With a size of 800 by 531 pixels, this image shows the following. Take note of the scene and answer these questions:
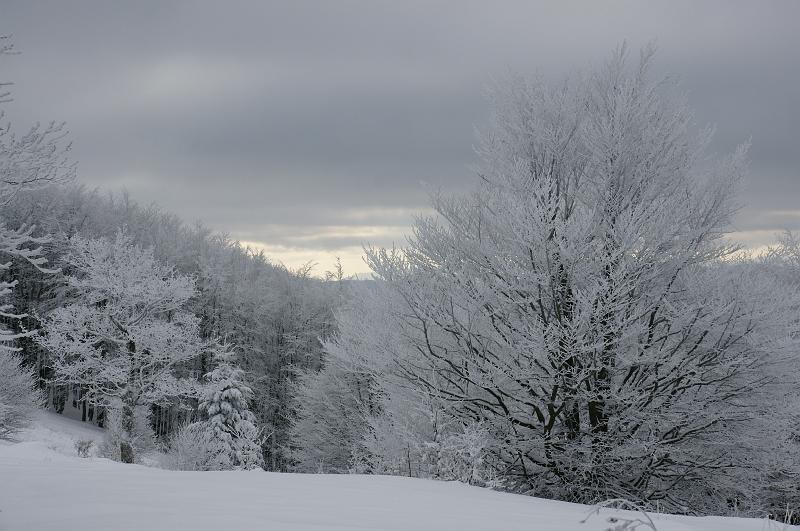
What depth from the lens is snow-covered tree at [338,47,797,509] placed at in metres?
8.33

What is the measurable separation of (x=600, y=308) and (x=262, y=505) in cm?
513

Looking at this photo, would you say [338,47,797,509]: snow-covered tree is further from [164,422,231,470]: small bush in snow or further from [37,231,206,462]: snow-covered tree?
[37,231,206,462]: snow-covered tree

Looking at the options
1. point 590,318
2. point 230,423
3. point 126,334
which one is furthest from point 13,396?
point 590,318

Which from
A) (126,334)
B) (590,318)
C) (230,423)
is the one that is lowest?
(230,423)

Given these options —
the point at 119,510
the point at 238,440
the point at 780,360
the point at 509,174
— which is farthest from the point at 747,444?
the point at 238,440

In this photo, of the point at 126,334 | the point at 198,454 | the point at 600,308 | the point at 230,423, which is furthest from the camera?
the point at 126,334

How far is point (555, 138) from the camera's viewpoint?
999 centimetres

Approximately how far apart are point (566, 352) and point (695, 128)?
16.9ft

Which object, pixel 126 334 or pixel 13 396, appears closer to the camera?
pixel 126 334

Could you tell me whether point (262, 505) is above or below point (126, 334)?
below

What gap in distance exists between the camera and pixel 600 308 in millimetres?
7652

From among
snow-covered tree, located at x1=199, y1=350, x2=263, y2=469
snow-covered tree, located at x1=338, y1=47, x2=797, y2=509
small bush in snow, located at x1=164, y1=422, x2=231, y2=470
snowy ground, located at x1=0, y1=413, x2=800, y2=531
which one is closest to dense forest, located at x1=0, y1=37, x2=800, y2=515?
snow-covered tree, located at x1=338, y1=47, x2=797, y2=509

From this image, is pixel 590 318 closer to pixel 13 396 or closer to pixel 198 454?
pixel 198 454

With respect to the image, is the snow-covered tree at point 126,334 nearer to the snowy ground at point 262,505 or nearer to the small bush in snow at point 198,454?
the small bush in snow at point 198,454
